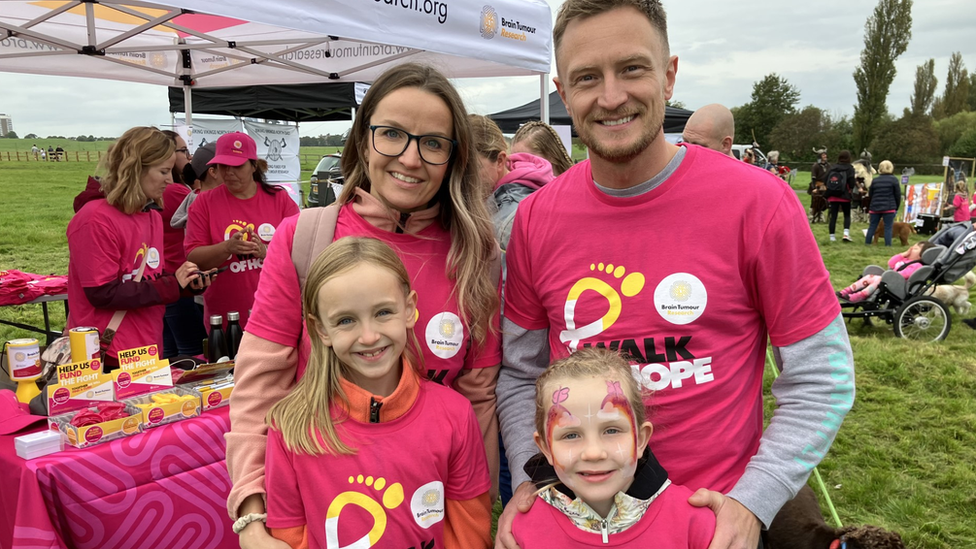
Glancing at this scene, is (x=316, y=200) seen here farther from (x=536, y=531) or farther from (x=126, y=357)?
(x=536, y=531)

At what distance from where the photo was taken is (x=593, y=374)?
4.84 feet

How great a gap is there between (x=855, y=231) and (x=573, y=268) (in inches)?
659

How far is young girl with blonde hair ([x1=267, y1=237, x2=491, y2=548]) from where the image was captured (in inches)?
62.6

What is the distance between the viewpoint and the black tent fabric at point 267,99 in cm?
852

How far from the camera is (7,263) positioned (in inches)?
457

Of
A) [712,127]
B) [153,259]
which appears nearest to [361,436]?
[153,259]

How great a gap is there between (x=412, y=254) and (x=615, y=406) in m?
0.75

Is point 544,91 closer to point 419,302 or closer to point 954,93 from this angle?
point 419,302

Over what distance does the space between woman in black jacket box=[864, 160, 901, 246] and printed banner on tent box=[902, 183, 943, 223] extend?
112 inches

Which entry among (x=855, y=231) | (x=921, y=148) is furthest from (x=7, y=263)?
(x=921, y=148)

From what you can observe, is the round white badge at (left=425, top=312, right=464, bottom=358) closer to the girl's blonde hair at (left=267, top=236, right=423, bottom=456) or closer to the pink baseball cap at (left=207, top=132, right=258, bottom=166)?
the girl's blonde hair at (left=267, top=236, right=423, bottom=456)

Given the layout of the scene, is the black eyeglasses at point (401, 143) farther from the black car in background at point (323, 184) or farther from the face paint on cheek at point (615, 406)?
the black car in background at point (323, 184)

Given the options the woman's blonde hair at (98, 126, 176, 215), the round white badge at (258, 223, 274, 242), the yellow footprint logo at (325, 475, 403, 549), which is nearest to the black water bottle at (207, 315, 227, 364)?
the woman's blonde hair at (98, 126, 176, 215)

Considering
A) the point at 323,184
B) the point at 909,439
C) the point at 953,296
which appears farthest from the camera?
the point at 323,184
